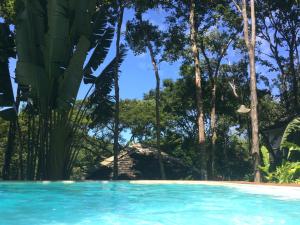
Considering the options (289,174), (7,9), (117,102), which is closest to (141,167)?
(117,102)

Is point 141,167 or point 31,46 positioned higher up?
point 31,46

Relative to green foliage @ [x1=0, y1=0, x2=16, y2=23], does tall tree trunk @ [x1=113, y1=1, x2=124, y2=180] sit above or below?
below

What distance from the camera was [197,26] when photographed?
22594 mm

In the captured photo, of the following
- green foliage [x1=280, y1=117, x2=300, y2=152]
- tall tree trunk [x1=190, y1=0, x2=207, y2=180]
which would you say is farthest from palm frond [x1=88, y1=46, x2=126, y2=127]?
green foliage [x1=280, y1=117, x2=300, y2=152]

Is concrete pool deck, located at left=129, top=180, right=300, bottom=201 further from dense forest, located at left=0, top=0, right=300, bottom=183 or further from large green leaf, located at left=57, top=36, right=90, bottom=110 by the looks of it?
large green leaf, located at left=57, top=36, right=90, bottom=110

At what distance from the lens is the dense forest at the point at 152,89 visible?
13375mm

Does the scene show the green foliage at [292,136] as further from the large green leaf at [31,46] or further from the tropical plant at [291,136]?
the large green leaf at [31,46]

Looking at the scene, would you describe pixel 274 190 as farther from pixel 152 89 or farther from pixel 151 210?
pixel 152 89

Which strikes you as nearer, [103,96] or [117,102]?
[103,96]

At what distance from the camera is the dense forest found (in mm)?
13375

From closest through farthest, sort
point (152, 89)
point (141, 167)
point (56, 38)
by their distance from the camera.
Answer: point (56, 38) < point (141, 167) < point (152, 89)

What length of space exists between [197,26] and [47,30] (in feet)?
35.1

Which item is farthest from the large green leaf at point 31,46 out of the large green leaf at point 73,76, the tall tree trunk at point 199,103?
the tall tree trunk at point 199,103

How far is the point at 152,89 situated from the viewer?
35.8m
